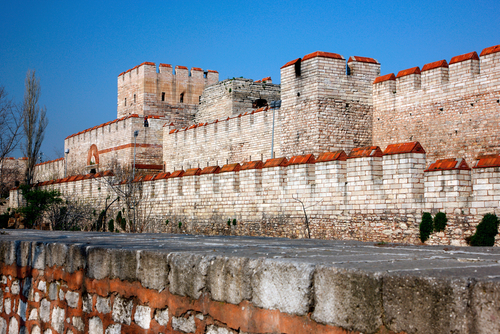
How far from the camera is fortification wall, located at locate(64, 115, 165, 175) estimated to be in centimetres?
2523

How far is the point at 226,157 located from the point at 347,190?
1017cm

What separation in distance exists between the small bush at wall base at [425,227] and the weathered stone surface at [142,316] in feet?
22.4

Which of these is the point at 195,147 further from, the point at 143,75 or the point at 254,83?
the point at 143,75

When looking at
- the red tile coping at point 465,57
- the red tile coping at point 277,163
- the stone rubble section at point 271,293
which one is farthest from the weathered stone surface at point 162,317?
the red tile coping at point 465,57

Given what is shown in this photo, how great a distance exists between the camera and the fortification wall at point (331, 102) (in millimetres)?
14906

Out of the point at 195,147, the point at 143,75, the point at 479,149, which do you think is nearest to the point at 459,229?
the point at 479,149

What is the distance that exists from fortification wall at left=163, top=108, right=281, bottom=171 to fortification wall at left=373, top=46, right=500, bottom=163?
4045 mm

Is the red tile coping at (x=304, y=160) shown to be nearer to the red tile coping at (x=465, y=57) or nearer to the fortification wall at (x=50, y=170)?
the red tile coping at (x=465, y=57)

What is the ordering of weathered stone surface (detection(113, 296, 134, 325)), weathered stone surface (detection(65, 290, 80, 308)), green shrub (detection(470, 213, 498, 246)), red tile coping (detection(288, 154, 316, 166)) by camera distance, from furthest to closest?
red tile coping (detection(288, 154, 316, 166)) → green shrub (detection(470, 213, 498, 246)) → weathered stone surface (detection(65, 290, 80, 308)) → weathered stone surface (detection(113, 296, 134, 325))

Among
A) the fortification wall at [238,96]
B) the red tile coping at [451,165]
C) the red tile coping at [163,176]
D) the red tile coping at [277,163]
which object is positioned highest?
the fortification wall at [238,96]

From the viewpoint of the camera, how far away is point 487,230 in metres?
8.30

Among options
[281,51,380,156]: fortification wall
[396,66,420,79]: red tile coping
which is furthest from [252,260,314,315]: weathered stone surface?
[396,66,420,79]: red tile coping

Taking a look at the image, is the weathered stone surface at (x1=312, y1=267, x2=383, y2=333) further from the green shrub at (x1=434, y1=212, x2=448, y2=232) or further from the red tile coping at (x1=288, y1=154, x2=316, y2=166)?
the red tile coping at (x1=288, y1=154, x2=316, y2=166)

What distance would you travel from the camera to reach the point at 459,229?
8664 millimetres
